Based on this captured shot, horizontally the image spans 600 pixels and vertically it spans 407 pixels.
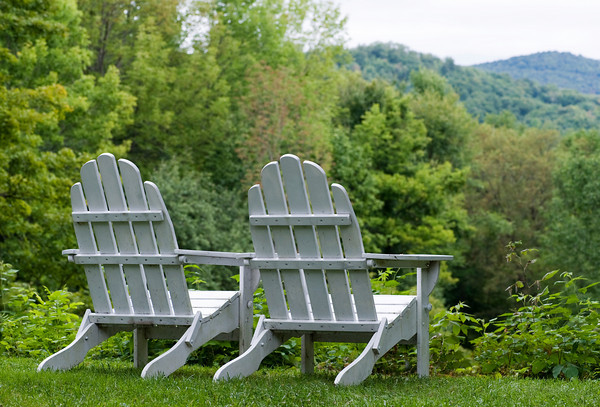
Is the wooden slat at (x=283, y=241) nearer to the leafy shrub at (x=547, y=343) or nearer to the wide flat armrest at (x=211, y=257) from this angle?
the wide flat armrest at (x=211, y=257)

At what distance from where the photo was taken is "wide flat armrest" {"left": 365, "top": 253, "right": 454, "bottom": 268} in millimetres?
4070

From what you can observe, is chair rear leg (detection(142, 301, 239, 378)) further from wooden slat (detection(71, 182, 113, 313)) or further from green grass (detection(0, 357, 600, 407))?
wooden slat (detection(71, 182, 113, 313))

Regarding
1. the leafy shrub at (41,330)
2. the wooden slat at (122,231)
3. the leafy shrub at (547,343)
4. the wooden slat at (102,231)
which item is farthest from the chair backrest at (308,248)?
the leafy shrub at (41,330)

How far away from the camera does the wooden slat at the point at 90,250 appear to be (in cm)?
464

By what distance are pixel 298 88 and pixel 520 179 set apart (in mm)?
15227

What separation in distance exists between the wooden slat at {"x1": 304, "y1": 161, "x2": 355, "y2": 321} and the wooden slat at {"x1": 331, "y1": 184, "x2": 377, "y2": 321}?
4cm

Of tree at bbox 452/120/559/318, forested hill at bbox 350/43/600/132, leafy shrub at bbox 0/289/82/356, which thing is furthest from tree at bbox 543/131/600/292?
leafy shrub at bbox 0/289/82/356

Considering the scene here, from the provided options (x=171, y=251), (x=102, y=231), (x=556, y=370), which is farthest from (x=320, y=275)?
(x=556, y=370)

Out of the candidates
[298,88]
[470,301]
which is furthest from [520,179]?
[298,88]

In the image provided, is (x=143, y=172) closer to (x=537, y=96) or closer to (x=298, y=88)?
(x=298, y=88)

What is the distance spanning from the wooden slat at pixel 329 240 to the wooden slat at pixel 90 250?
A: 1.47 meters

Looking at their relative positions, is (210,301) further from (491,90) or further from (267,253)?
(491,90)

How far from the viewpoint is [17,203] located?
15.4 m

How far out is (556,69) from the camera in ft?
206
